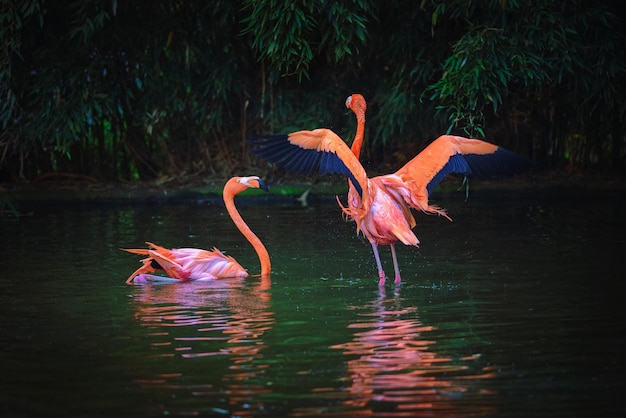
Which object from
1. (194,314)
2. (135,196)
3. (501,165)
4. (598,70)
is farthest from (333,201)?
(194,314)

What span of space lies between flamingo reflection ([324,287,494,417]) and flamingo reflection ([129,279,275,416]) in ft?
1.40

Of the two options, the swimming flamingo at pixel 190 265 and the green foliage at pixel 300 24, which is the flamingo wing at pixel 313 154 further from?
the green foliage at pixel 300 24

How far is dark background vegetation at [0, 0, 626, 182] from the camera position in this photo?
40.0 feet

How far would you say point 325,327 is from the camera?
5.93m

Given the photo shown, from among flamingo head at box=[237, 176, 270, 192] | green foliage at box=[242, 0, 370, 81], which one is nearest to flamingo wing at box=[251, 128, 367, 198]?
flamingo head at box=[237, 176, 270, 192]

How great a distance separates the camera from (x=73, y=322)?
6164 mm

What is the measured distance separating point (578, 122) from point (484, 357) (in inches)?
351

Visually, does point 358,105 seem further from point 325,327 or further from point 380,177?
point 325,327

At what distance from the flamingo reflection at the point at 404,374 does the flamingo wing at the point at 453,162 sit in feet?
6.24

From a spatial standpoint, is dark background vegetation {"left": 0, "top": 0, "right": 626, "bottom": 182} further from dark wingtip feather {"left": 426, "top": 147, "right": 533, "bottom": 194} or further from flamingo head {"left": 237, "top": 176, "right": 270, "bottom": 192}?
flamingo head {"left": 237, "top": 176, "right": 270, "bottom": 192}

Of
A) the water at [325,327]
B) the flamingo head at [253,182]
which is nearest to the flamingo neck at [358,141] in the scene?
the flamingo head at [253,182]

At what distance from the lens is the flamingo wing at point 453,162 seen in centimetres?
785

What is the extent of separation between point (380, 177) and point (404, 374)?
3.21 m

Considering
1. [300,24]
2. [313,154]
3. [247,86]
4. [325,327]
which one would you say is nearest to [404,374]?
[325,327]
